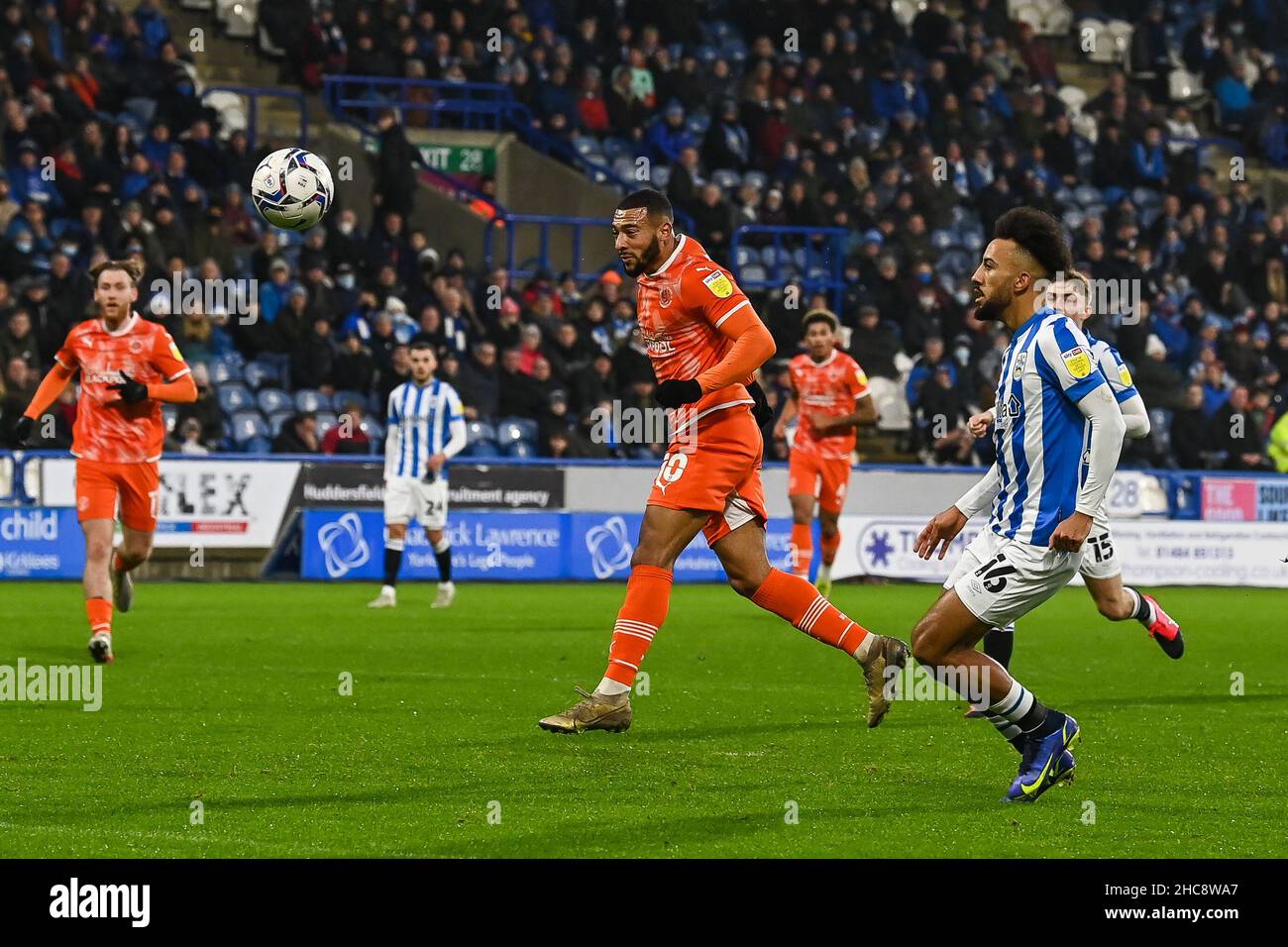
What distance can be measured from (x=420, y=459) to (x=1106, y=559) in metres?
9.53

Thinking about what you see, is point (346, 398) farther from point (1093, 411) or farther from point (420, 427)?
Answer: point (1093, 411)

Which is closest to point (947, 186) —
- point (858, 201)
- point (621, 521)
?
point (858, 201)

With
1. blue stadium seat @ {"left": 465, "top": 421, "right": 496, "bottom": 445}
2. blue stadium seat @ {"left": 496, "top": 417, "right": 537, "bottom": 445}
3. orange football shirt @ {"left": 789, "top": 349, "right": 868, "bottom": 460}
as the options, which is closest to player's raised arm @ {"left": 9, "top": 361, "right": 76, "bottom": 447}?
orange football shirt @ {"left": 789, "top": 349, "right": 868, "bottom": 460}

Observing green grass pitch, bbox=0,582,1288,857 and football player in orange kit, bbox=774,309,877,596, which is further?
football player in orange kit, bbox=774,309,877,596

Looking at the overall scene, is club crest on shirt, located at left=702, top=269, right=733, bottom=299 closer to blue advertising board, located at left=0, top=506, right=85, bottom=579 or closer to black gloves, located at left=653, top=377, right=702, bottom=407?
black gloves, located at left=653, top=377, right=702, bottom=407

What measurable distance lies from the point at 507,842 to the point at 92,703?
443 cm

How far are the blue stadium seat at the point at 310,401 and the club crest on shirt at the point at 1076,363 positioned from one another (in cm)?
1584

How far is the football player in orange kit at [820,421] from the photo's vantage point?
669 inches

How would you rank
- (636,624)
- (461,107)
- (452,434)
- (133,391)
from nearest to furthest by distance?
(636,624), (133,391), (452,434), (461,107)

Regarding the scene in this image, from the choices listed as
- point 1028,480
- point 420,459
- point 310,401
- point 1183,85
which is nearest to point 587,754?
point 1028,480

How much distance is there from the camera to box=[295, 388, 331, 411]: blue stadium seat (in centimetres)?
2172

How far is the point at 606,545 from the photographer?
21.8 m

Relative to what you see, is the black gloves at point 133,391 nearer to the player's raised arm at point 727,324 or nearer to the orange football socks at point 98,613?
the orange football socks at point 98,613

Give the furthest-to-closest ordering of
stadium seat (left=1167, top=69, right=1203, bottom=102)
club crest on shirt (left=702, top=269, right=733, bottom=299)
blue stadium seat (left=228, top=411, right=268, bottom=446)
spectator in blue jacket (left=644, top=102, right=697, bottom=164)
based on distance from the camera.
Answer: stadium seat (left=1167, top=69, right=1203, bottom=102)
spectator in blue jacket (left=644, top=102, right=697, bottom=164)
blue stadium seat (left=228, top=411, right=268, bottom=446)
club crest on shirt (left=702, top=269, right=733, bottom=299)
